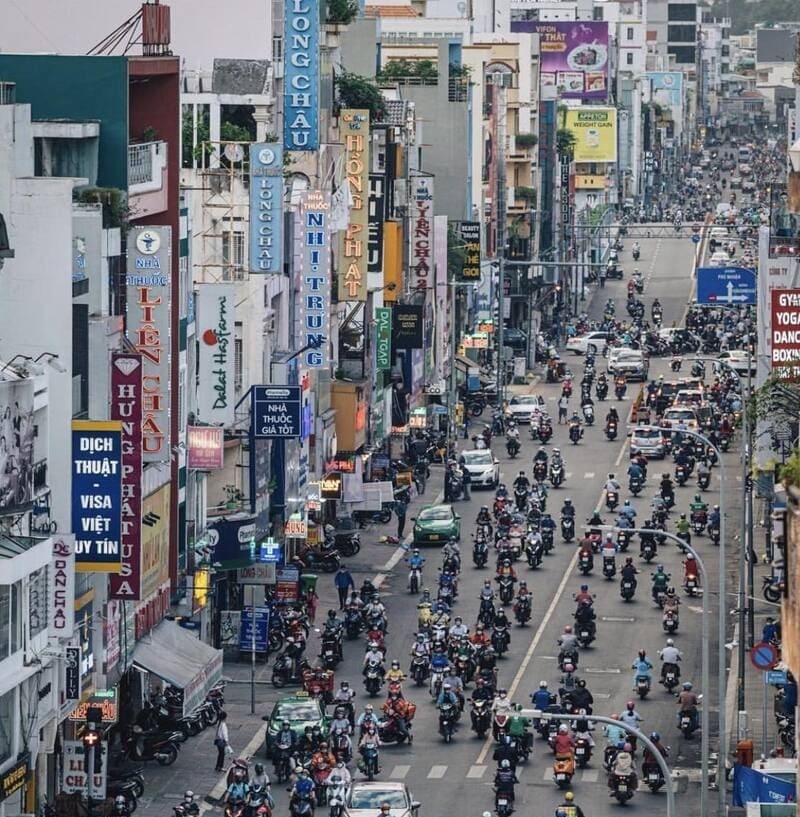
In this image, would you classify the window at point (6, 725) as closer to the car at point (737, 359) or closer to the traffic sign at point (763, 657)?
the traffic sign at point (763, 657)

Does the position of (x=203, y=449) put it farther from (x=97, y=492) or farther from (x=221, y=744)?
(x=97, y=492)

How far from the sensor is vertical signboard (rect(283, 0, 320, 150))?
4011 inches

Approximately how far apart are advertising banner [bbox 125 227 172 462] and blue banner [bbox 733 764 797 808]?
1646 cm

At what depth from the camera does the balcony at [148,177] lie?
7550 cm

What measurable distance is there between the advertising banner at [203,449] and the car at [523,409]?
4936cm

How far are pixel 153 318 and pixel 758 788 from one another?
1980 centimetres

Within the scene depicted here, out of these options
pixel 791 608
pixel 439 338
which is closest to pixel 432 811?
pixel 791 608

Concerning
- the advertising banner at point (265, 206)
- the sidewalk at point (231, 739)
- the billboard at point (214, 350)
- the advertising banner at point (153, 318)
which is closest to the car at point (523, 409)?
the sidewalk at point (231, 739)

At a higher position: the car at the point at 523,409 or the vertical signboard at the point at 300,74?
the vertical signboard at the point at 300,74

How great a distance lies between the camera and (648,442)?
119 meters

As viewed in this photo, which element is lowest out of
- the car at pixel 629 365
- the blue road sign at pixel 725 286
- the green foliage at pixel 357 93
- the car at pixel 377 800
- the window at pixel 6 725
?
the car at pixel 377 800

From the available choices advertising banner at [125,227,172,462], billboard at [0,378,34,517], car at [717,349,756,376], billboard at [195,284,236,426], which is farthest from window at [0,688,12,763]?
car at [717,349,756,376]

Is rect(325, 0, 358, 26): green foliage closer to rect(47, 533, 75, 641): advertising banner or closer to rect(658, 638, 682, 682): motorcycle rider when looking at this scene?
rect(658, 638, 682, 682): motorcycle rider

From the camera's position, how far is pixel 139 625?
7256 centimetres
